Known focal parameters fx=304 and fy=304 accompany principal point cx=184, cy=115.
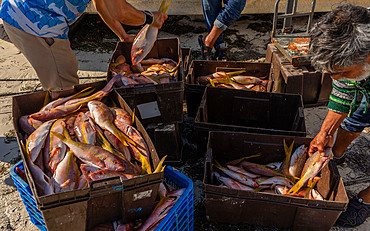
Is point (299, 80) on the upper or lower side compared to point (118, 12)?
lower

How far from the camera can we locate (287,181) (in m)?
2.48

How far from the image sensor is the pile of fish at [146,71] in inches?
120

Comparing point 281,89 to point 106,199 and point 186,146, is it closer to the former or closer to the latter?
point 186,146

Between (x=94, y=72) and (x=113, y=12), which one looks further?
(x=94, y=72)

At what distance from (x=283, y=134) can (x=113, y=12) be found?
1.98 meters

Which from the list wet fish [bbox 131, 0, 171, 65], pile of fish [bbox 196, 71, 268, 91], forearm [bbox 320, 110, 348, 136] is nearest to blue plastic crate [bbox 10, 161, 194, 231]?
forearm [bbox 320, 110, 348, 136]

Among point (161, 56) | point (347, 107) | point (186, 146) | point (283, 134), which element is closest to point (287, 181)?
point (283, 134)

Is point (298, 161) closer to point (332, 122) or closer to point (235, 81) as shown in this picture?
point (332, 122)

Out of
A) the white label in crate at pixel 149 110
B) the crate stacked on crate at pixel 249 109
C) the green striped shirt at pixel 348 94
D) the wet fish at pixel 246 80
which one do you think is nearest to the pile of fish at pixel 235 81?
the wet fish at pixel 246 80

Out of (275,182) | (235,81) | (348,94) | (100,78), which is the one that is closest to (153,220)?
(275,182)

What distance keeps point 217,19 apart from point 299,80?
1.49 m

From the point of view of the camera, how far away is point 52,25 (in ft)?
9.05

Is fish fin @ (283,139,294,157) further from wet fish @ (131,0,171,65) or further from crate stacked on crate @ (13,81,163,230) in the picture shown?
wet fish @ (131,0,171,65)

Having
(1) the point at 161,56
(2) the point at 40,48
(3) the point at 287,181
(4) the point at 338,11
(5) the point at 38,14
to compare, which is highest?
(4) the point at 338,11
